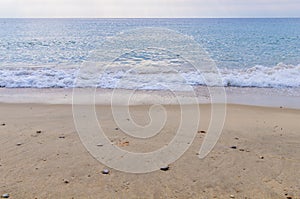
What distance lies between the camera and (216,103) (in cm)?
741

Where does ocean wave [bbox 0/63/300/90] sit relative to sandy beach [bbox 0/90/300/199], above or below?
above

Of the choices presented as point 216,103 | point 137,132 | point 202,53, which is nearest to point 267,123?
point 216,103

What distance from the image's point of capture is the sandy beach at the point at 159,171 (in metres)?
3.17

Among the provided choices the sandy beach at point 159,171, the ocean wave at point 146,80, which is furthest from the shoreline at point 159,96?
the sandy beach at point 159,171

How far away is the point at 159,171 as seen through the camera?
3.59 m

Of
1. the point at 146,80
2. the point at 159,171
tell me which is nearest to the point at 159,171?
the point at 159,171

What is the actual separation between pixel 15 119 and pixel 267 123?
4.59m

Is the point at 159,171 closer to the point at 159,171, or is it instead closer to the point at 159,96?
the point at 159,171

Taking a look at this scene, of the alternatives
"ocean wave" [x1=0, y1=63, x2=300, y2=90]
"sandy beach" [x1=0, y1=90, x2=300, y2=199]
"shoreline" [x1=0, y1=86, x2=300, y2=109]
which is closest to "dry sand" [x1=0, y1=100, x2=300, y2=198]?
"sandy beach" [x1=0, y1=90, x2=300, y2=199]

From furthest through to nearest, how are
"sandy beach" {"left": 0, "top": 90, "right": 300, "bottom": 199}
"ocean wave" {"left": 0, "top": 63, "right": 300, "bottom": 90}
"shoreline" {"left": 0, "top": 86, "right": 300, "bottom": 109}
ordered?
1. "ocean wave" {"left": 0, "top": 63, "right": 300, "bottom": 90}
2. "shoreline" {"left": 0, "top": 86, "right": 300, "bottom": 109}
3. "sandy beach" {"left": 0, "top": 90, "right": 300, "bottom": 199}

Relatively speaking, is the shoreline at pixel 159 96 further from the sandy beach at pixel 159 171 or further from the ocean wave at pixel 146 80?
the sandy beach at pixel 159 171

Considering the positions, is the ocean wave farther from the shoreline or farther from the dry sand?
the dry sand

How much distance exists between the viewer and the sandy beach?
125 inches

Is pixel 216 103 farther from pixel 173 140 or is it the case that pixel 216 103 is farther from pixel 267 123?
pixel 173 140
